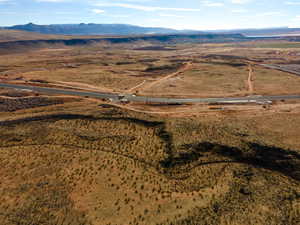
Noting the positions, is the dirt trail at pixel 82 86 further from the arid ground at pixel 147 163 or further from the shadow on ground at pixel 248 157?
the shadow on ground at pixel 248 157

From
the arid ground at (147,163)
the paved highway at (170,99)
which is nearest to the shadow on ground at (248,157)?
the arid ground at (147,163)

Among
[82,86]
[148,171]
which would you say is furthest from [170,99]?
[148,171]

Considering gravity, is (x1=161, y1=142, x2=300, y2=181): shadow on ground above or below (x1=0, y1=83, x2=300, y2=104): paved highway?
below

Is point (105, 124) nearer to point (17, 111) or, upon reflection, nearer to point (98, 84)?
point (17, 111)

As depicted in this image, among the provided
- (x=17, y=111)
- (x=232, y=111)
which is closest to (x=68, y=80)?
(x=17, y=111)

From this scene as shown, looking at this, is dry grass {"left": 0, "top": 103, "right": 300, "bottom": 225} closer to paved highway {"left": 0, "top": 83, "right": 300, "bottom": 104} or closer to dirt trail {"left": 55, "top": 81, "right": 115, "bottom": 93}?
paved highway {"left": 0, "top": 83, "right": 300, "bottom": 104}

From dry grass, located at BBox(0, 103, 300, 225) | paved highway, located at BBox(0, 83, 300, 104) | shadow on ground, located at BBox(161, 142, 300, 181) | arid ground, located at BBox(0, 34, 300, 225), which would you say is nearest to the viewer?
dry grass, located at BBox(0, 103, 300, 225)

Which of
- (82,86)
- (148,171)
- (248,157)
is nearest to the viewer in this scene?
(148,171)

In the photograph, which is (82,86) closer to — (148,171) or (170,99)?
(170,99)

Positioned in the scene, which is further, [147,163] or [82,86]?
[82,86]

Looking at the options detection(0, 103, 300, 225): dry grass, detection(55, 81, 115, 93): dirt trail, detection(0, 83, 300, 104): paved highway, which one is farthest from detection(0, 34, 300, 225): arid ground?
detection(55, 81, 115, 93): dirt trail

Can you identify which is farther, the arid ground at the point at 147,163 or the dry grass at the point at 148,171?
the arid ground at the point at 147,163
